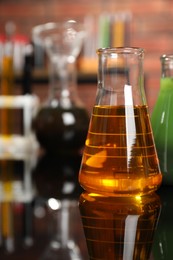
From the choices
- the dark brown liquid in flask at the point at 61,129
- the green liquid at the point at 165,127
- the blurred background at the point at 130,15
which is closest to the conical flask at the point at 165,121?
the green liquid at the point at 165,127

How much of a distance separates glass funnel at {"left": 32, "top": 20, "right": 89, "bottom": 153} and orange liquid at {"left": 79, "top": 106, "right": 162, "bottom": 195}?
0.53 meters

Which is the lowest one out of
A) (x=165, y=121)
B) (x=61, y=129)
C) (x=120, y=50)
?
(x=61, y=129)

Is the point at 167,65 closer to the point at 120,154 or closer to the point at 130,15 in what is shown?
the point at 120,154

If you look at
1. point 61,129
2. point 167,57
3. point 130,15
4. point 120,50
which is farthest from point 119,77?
point 130,15

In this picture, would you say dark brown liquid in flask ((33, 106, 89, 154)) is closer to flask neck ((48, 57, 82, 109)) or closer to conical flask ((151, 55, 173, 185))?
flask neck ((48, 57, 82, 109))

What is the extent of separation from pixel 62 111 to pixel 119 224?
0.69 m

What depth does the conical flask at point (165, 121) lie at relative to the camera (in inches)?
27.3

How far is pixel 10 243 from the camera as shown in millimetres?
431

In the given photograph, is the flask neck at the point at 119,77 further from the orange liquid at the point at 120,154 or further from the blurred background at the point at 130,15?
the blurred background at the point at 130,15

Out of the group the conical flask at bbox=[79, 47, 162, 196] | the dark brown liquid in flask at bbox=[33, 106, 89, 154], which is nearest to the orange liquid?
the conical flask at bbox=[79, 47, 162, 196]

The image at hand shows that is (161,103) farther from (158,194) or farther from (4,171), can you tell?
(4,171)

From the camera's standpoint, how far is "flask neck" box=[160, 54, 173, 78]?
70cm

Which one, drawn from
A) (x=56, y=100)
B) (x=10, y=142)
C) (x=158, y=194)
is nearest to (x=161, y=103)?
(x=158, y=194)

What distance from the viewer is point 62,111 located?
1.15 m
